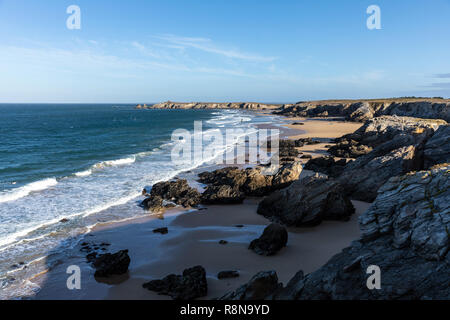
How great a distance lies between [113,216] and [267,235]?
9117mm

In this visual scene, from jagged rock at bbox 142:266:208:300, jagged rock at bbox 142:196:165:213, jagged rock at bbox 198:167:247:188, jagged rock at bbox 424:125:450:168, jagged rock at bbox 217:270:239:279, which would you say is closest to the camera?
jagged rock at bbox 142:266:208:300

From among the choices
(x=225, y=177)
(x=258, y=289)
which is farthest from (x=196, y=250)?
(x=225, y=177)

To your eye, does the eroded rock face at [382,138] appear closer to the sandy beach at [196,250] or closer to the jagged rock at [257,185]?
the sandy beach at [196,250]

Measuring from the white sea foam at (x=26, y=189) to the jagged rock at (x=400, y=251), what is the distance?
19.8 meters

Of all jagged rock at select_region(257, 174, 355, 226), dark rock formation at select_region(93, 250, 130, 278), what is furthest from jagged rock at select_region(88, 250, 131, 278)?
jagged rock at select_region(257, 174, 355, 226)

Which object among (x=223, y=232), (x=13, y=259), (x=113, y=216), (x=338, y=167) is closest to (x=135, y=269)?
(x=223, y=232)

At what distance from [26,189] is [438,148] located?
1048 inches

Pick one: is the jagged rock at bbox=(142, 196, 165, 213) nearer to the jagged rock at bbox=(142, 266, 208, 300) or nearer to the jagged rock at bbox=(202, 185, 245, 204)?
the jagged rock at bbox=(202, 185, 245, 204)

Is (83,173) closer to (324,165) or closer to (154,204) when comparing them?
(154,204)

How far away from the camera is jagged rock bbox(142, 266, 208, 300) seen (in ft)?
28.7

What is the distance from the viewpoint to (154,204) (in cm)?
1747

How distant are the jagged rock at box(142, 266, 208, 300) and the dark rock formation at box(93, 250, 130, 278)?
1379 mm

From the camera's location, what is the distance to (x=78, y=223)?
1534 cm

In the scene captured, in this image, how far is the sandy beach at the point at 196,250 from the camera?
31.8 ft
